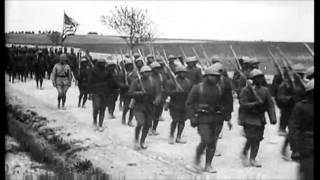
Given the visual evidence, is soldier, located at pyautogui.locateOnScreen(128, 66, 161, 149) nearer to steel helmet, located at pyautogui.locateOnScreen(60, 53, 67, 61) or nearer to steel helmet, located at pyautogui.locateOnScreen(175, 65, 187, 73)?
steel helmet, located at pyautogui.locateOnScreen(175, 65, 187, 73)

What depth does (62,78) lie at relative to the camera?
9.53 m

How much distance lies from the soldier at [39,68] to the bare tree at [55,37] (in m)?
1.81

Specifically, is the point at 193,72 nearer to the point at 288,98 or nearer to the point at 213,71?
the point at 213,71

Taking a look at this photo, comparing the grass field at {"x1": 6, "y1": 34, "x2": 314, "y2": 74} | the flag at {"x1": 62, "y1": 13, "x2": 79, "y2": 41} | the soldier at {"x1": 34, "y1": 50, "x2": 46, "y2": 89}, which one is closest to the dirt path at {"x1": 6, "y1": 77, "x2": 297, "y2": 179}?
the soldier at {"x1": 34, "y1": 50, "x2": 46, "y2": 89}

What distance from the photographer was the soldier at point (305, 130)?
17.3 ft

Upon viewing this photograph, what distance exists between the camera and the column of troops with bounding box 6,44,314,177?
5930mm

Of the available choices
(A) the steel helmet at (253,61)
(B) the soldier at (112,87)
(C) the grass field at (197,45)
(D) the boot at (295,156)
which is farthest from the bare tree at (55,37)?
(D) the boot at (295,156)

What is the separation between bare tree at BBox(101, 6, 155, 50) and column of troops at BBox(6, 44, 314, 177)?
3.00 feet

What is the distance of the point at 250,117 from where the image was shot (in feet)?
22.5

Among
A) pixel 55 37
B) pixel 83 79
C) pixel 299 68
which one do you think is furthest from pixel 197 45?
pixel 83 79

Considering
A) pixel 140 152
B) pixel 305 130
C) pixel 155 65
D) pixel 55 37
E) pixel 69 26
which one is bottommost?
pixel 140 152

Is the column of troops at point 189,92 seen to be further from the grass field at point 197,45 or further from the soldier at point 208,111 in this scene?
the grass field at point 197,45

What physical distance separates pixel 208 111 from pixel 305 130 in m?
1.47

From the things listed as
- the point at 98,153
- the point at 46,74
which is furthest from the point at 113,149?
the point at 46,74
